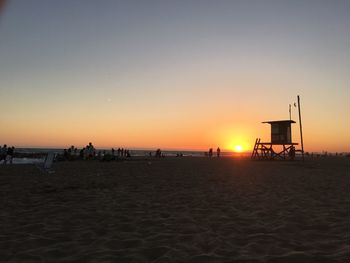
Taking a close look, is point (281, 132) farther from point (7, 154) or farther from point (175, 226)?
point (175, 226)

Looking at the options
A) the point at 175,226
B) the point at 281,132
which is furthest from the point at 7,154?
the point at 175,226

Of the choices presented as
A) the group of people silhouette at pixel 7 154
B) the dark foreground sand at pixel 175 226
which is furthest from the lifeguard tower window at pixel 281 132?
the dark foreground sand at pixel 175 226

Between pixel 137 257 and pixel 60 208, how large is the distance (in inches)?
188

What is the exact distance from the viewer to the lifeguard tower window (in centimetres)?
4100

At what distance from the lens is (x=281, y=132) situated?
1630 inches

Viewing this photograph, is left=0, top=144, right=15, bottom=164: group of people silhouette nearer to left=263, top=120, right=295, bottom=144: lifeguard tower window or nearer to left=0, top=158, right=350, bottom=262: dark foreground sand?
left=0, top=158, right=350, bottom=262: dark foreground sand

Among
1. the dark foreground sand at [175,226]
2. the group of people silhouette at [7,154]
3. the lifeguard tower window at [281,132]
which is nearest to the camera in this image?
the dark foreground sand at [175,226]

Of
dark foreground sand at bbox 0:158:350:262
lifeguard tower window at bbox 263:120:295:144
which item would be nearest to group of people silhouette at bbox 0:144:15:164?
dark foreground sand at bbox 0:158:350:262

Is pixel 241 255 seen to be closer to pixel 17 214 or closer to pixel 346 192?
pixel 17 214

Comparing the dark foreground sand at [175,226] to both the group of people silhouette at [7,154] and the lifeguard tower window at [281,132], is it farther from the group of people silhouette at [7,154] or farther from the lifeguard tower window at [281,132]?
the lifeguard tower window at [281,132]

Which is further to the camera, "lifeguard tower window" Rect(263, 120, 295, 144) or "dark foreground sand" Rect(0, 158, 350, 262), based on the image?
"lifeguard tower window" Rect(263, 120, 295, 144)

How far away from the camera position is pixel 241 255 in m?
5.41

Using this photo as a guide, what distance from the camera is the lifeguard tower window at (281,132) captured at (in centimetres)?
4100

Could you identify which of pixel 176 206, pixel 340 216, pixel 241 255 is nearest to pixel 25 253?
pixel 241 255
